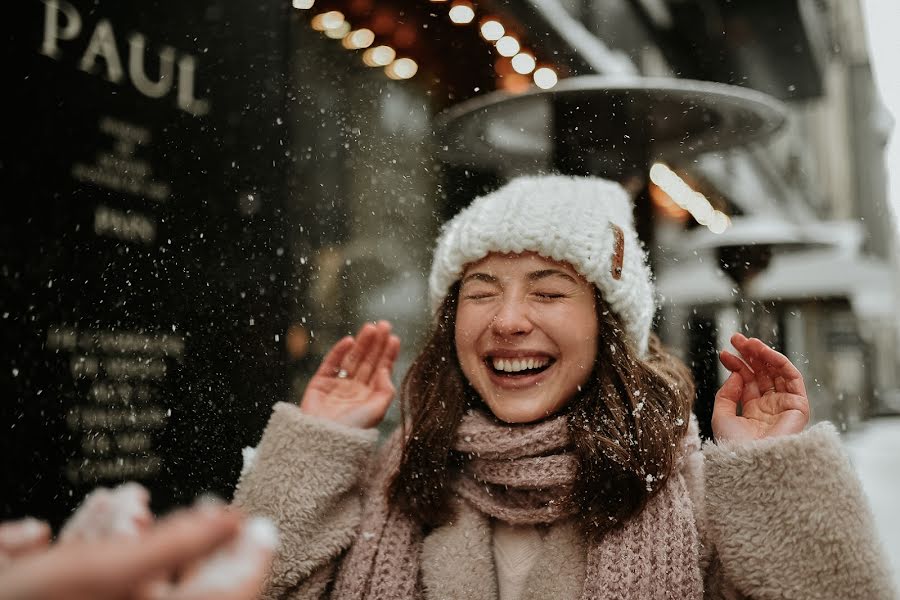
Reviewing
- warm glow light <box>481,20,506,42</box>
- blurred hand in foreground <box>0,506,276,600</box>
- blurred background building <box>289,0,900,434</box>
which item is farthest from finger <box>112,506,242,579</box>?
warm glow light <box>481,20,506,42</box>

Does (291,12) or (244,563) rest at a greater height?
(291,12)

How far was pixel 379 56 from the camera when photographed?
1.58 meters

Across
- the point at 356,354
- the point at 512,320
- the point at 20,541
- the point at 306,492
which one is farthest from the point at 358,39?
the point at 20,541

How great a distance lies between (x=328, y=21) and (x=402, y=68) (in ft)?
0.62

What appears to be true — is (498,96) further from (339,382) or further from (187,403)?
(187,403)

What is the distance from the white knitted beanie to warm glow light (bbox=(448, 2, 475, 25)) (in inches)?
20.0

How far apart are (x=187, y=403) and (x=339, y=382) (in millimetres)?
326

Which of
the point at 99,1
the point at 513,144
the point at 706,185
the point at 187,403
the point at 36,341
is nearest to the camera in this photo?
the point at 36,341

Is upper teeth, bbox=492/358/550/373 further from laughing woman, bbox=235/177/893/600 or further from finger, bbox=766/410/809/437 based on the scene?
finger, bbox=766/410/809/437

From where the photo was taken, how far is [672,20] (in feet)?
5.31

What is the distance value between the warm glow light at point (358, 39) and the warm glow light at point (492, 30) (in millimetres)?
249

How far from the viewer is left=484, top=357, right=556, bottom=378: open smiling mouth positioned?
1.04m

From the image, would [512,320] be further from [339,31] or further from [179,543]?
[339,31]

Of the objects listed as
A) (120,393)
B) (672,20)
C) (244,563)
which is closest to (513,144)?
(672,20)
